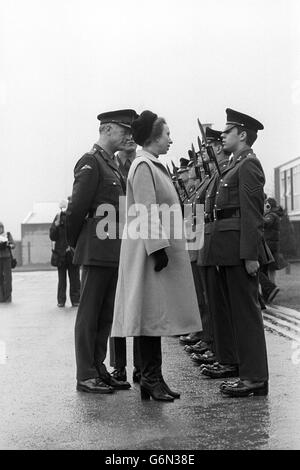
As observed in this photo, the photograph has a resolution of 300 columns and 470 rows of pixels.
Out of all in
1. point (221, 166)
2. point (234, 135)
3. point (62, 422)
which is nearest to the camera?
point (62, 422)

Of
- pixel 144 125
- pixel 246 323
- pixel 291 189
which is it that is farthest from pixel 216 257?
pixel 291 189

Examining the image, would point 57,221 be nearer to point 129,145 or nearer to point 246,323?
point 129,145

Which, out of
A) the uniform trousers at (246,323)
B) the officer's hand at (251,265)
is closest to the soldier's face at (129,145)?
the uniform trousers at (246,323)

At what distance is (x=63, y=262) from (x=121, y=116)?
426 inches

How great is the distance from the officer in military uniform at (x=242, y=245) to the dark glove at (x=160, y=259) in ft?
2.15

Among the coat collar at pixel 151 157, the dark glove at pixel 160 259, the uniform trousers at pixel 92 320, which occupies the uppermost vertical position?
the coat collar at pixel 151 157

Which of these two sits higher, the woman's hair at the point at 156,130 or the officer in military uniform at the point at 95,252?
the woman's hair at the point at 156,130

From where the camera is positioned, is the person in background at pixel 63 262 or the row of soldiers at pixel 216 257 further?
the person in background at pixel 63 262

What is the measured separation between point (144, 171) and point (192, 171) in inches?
183

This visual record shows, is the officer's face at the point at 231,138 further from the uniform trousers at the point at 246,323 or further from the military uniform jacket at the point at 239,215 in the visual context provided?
the uniform trousers at the point at 246,323

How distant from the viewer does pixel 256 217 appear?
673 centimetres

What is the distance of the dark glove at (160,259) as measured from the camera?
6.38m
